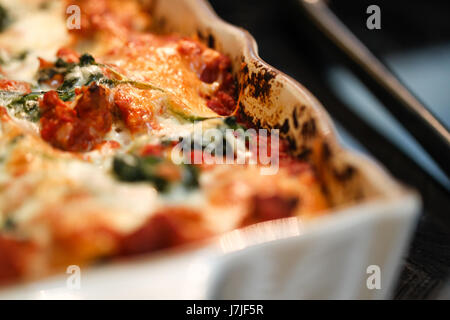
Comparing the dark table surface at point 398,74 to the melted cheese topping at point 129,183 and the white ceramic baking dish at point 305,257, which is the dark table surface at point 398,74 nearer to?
the white ceramic baking dish at point 305,257

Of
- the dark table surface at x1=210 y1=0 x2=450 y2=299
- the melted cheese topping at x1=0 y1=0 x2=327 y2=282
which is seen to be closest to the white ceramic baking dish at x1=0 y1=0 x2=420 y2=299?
the melted cheese topping at x1=0 y1=0 x2=327 y2=282

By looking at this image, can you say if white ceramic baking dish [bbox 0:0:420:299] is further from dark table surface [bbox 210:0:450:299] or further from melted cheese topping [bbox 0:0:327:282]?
dark table surface [bbox 210:0:450:299]

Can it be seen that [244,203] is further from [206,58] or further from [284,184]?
[206,58]

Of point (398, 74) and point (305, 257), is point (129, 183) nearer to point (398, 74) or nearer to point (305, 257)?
point (305, 257)

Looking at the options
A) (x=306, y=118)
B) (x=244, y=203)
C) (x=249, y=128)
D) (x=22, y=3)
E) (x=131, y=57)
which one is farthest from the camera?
(x=22, y=3)
